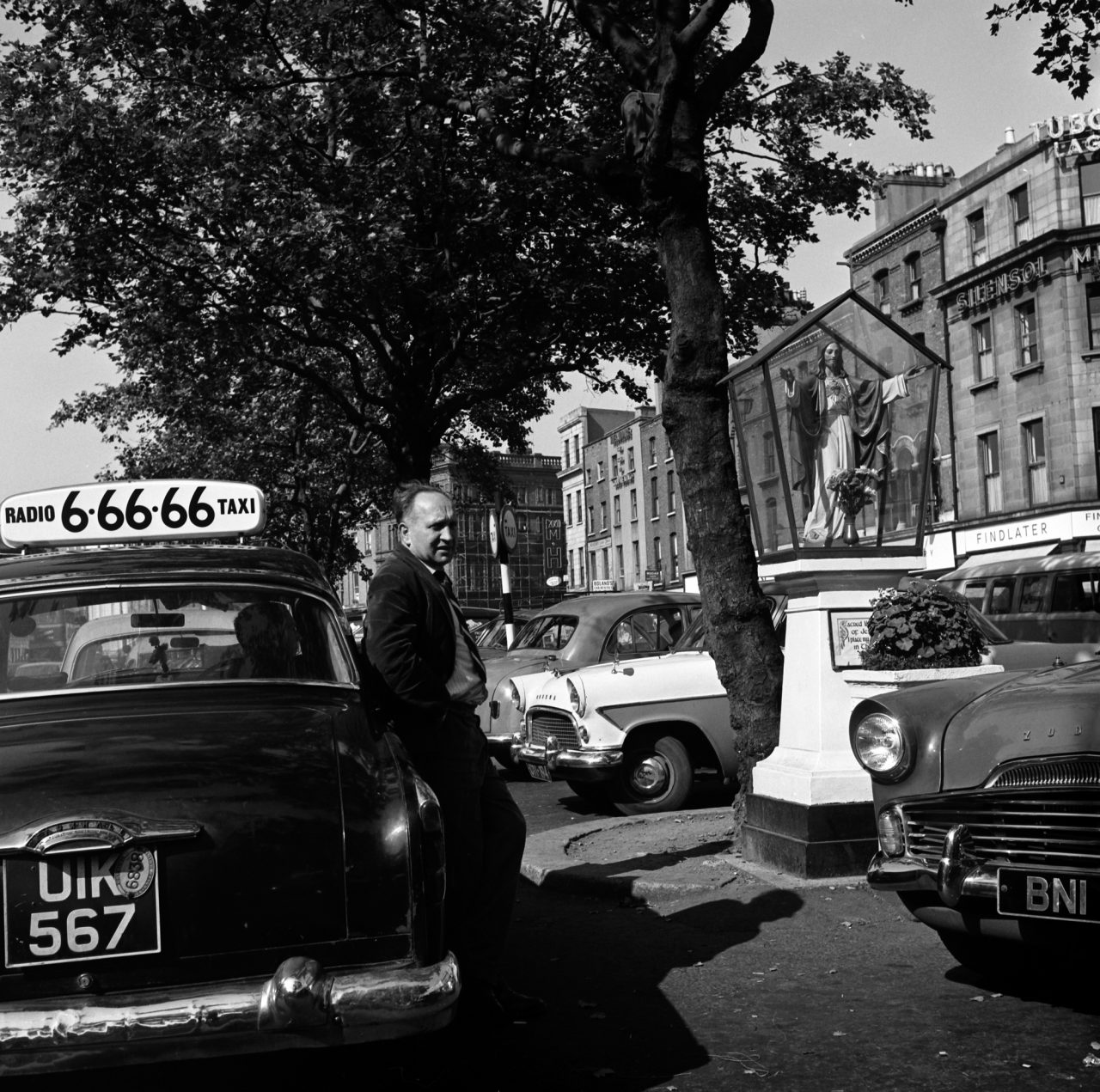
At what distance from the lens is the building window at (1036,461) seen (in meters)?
35.7

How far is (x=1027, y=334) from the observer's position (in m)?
36.7

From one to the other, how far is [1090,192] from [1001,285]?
322 centimetres

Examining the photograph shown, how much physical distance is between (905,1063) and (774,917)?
2356 mm

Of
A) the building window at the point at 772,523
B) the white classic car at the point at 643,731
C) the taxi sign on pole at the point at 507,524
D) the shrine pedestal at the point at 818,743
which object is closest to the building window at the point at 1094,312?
the taxi sign on pole at the point at 507,524

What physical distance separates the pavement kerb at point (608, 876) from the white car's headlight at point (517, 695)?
3.82 metres

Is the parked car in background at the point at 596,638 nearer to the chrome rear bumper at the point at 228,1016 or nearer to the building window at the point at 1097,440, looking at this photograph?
the chrome rear bumper at the point at 228,1016

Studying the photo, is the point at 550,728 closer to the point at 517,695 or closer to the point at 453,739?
the point at 517,695

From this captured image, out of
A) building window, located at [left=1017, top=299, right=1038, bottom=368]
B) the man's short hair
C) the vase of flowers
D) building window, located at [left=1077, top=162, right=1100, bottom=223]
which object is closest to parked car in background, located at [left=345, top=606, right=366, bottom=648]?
the man's short hair

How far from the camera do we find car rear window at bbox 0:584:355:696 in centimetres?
491

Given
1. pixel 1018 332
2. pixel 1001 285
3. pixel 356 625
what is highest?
pixel 1001 285

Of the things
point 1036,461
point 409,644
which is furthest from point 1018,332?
point 409,644

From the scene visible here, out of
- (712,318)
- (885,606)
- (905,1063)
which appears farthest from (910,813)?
(712,318)

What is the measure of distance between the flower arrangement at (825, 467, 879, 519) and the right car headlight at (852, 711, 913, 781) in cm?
306

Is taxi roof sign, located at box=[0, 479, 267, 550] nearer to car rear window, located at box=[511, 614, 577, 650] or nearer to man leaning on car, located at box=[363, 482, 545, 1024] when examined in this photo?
man leaning on car, located at box=[363, 482, 545, 1024]
